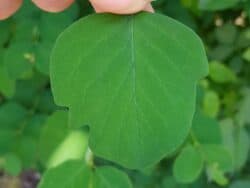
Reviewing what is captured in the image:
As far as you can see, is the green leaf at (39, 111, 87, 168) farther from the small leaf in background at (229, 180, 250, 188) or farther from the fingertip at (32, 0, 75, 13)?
the small leaf in background at (229, 180, 250, 188)

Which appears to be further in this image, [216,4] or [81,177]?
[216,4]

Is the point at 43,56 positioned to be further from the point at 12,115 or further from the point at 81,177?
the point at 81,177

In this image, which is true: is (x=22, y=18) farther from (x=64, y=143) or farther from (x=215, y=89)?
(x=215, y=89)

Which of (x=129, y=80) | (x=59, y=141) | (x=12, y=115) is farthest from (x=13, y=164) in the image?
(x=129, y=80)

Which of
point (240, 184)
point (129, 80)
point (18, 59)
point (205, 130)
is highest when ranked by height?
point (129, 80)

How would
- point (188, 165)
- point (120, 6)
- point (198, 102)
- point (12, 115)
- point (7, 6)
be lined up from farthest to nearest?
point (12, 115)
point (198, 102)
point (188, 165)
point (7, 6)
point (120, 6)

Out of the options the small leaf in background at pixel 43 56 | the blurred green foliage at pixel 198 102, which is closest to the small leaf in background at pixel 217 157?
the blurred green foliage at pixel 198 102
